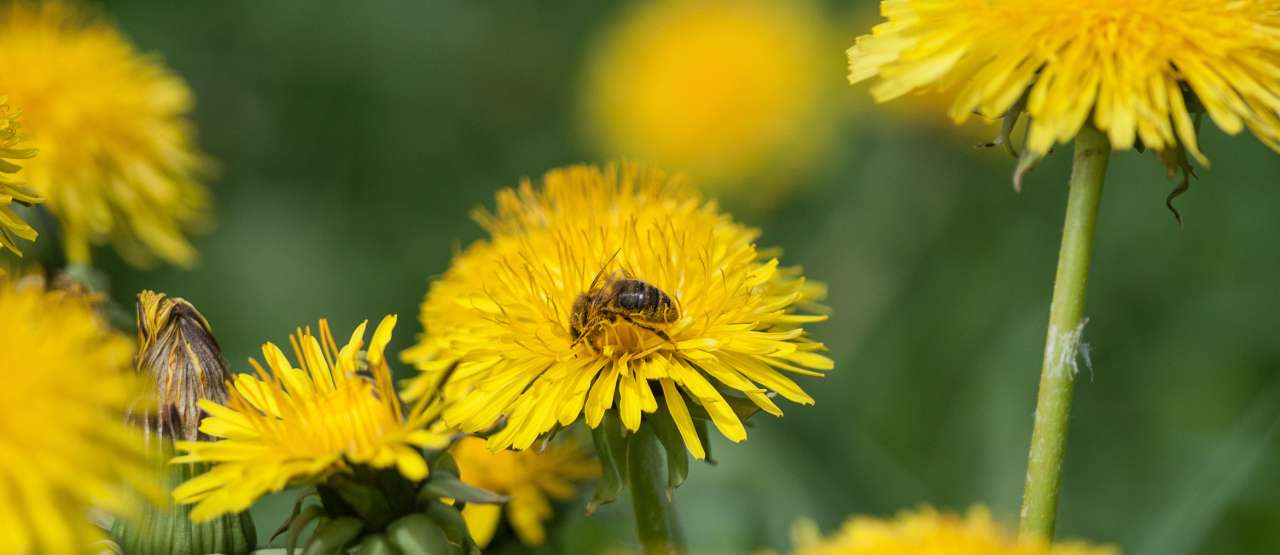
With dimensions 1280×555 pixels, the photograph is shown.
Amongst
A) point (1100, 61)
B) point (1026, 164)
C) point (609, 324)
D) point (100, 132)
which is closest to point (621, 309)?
point (609, 324)

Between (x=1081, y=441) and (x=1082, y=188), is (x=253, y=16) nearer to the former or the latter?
(x=1081, y=441)

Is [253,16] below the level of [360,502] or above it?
above

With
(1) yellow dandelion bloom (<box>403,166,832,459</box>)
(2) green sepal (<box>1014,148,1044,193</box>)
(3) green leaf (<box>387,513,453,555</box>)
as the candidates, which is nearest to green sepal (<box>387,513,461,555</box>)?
(3) green leaf (<box>387,513,453,555</box>)

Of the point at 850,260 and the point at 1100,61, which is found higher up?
the point at 850,260

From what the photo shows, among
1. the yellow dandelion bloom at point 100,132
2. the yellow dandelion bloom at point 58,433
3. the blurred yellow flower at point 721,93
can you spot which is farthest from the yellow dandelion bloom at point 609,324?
the blurred yellow flower at point 721,93

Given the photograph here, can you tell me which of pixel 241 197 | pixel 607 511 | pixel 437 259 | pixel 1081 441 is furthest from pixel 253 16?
pixel 607 511

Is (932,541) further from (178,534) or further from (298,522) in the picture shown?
(178,534)
